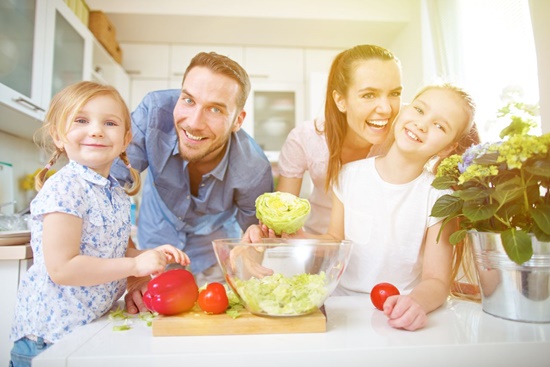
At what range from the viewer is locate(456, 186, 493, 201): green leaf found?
0.72 metres

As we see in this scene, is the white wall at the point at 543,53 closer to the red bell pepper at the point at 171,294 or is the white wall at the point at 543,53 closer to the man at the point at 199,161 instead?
the man at the point at 199,161

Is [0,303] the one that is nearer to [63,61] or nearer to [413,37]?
[63,61]

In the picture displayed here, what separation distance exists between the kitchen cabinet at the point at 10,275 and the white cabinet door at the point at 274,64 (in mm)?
2430

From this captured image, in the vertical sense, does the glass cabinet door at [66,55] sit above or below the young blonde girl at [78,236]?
above

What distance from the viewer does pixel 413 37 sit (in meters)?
2.85

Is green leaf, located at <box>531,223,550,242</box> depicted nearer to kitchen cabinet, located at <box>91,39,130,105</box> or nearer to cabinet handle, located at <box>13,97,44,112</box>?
cabinet handle, located at <box>13,97,44,112</box>

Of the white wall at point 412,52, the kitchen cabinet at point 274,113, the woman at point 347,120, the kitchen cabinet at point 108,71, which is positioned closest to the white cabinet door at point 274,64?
the kitchen cabinet at point 274,113

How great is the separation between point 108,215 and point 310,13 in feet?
8.19

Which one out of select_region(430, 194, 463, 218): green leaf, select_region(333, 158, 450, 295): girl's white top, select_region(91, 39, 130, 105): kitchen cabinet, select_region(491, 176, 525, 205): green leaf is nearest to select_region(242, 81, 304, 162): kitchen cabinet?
select_region(91, 39, 130, 105): kitchen cabinet

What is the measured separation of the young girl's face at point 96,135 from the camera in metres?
0.81

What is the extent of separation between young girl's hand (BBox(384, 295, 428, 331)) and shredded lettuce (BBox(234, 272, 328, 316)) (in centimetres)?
11

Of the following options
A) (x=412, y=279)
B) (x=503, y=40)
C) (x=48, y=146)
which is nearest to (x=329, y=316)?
(x=412, y=279)

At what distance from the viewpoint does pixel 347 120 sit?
1270 mm

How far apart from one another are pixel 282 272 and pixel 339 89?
0.72 meters
